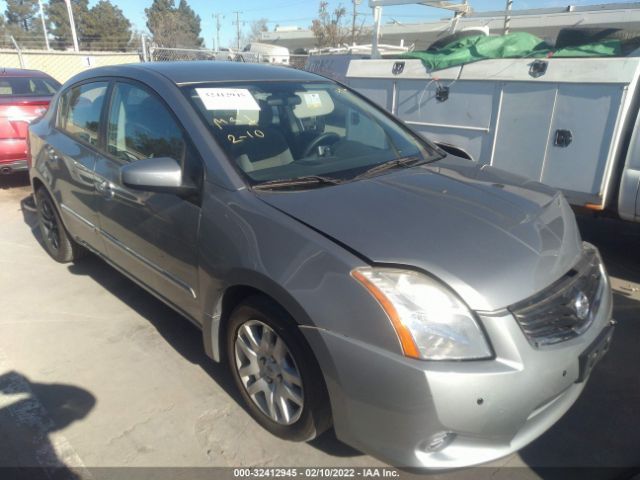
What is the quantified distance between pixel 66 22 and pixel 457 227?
67226 mm

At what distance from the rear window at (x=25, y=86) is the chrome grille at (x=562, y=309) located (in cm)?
756

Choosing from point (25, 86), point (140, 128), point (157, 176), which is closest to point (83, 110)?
point (140, 128)

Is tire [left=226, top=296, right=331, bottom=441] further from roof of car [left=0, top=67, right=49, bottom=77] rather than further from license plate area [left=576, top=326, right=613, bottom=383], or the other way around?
roof of car [left=0, top=67, right=49, bottom=77]

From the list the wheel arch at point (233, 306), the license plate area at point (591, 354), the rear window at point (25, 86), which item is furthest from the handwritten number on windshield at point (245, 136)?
the rear window at point (25, 86)

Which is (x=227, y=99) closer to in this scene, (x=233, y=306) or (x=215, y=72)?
(x=215, y=72)

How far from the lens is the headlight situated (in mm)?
1777

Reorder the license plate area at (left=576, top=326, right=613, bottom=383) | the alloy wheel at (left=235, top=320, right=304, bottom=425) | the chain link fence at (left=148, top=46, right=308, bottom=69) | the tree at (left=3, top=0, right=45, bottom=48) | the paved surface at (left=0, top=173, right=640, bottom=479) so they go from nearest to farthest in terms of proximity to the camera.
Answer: the license plate area at (left=576, top=326, right=613, bottom=383), the alloy wheel at (left=235, top=320, right=304, bottom=425), the paved surface at (left=0, top=173, right=640, bottom=479), the chain link fence at (left=148, top=46, right=308, bottom=69), the tree at (left=3, top=0, right=45, bottom=48)

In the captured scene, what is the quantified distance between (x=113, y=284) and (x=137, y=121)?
5.49 ft

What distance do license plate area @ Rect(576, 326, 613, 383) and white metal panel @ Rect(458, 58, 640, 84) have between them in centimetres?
296

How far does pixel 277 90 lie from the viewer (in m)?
3.04

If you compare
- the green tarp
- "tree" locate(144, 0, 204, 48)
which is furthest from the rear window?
"tree" locate(144, 0, 204, 48)

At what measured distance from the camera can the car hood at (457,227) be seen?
186cm

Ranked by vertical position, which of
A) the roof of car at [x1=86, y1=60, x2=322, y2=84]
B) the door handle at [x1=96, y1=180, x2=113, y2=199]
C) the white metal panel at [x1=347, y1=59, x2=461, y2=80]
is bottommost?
the door handle at [x1=96, y1=180, x2=113, y2=199]

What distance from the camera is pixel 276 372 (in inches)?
89.5
